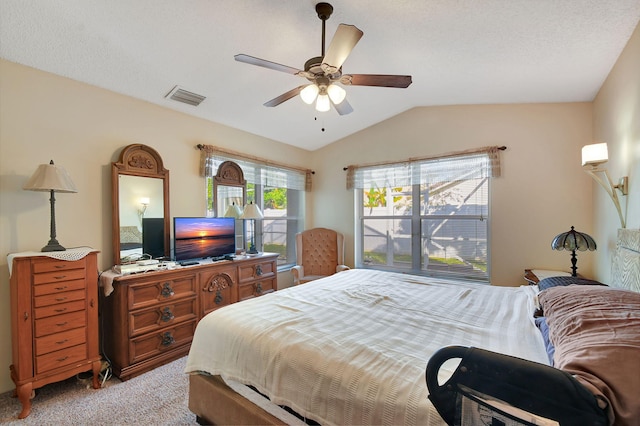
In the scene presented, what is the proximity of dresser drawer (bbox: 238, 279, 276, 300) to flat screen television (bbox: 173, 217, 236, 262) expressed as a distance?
1.54 ft

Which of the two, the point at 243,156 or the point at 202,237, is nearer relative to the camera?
the point at 202,237

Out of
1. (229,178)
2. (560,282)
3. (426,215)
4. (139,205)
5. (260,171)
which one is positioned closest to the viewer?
(560,282)

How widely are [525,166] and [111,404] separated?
4.59 meters

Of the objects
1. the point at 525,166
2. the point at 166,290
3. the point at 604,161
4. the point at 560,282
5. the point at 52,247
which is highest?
the point at 525,166

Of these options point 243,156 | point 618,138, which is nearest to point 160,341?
point 243,156

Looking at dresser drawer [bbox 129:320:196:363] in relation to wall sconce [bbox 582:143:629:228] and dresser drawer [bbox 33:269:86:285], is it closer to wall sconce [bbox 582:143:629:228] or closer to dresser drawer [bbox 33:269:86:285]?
dresser drawer [bbox 33:269:86:285]

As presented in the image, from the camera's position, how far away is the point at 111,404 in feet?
6.63

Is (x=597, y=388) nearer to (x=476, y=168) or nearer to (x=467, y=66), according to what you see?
(x=467, y=66)

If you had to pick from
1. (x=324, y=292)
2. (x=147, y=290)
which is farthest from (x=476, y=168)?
(x=147, y=290)

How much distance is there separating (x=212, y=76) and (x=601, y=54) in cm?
323

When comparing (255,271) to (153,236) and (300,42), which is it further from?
(300,42)

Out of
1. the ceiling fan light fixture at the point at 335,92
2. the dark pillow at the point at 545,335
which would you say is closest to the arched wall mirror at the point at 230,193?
the ceiling fan light fixture at the point at 335,92

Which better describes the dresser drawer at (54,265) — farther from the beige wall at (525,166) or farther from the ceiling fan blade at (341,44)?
the beige wall at (525,166)

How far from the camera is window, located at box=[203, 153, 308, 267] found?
376 centimetres
